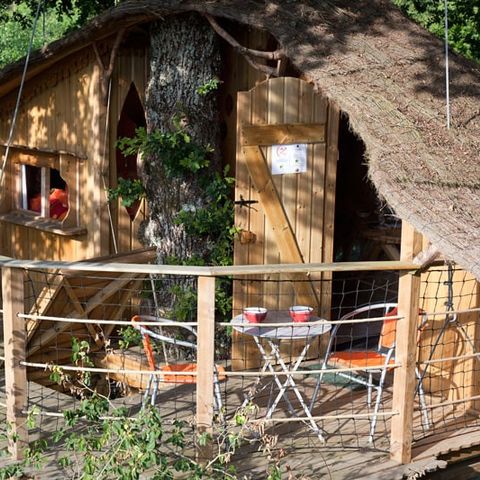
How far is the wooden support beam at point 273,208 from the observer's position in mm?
7715

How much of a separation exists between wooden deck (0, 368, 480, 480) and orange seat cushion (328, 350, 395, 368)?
0.48 metres

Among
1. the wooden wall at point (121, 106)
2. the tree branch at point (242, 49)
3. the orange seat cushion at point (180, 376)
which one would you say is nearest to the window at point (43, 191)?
the wooden wall at point (121, 106)

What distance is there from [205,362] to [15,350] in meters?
1.26

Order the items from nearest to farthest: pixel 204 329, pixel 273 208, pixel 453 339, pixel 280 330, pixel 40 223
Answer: pixel 204 329, pixel 280 330, pixel 453 339, pixel 273 208, pixel 40 223

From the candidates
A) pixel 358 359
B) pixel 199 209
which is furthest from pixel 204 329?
pixel 199 209

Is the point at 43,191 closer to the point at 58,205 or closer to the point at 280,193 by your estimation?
the point at 58,205

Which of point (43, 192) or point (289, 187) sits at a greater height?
point (289, 187)

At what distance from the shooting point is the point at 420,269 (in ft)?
19.4

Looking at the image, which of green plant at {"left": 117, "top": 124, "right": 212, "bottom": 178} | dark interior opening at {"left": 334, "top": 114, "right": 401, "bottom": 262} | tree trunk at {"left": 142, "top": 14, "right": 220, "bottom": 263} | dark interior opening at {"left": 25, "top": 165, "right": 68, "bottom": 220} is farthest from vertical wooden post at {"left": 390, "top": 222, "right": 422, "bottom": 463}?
dark interior opening at {"left": 25, "top": 165, "right": 68, "bottom": 220}

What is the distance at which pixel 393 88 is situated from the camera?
722 cm

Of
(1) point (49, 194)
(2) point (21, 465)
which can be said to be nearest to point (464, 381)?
(2) point (21, 465)

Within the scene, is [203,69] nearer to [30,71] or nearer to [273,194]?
[273,194]

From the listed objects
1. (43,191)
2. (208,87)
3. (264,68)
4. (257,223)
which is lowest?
(257,223)

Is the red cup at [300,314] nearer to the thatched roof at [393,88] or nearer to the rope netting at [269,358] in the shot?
the rope netting at [269,358]
